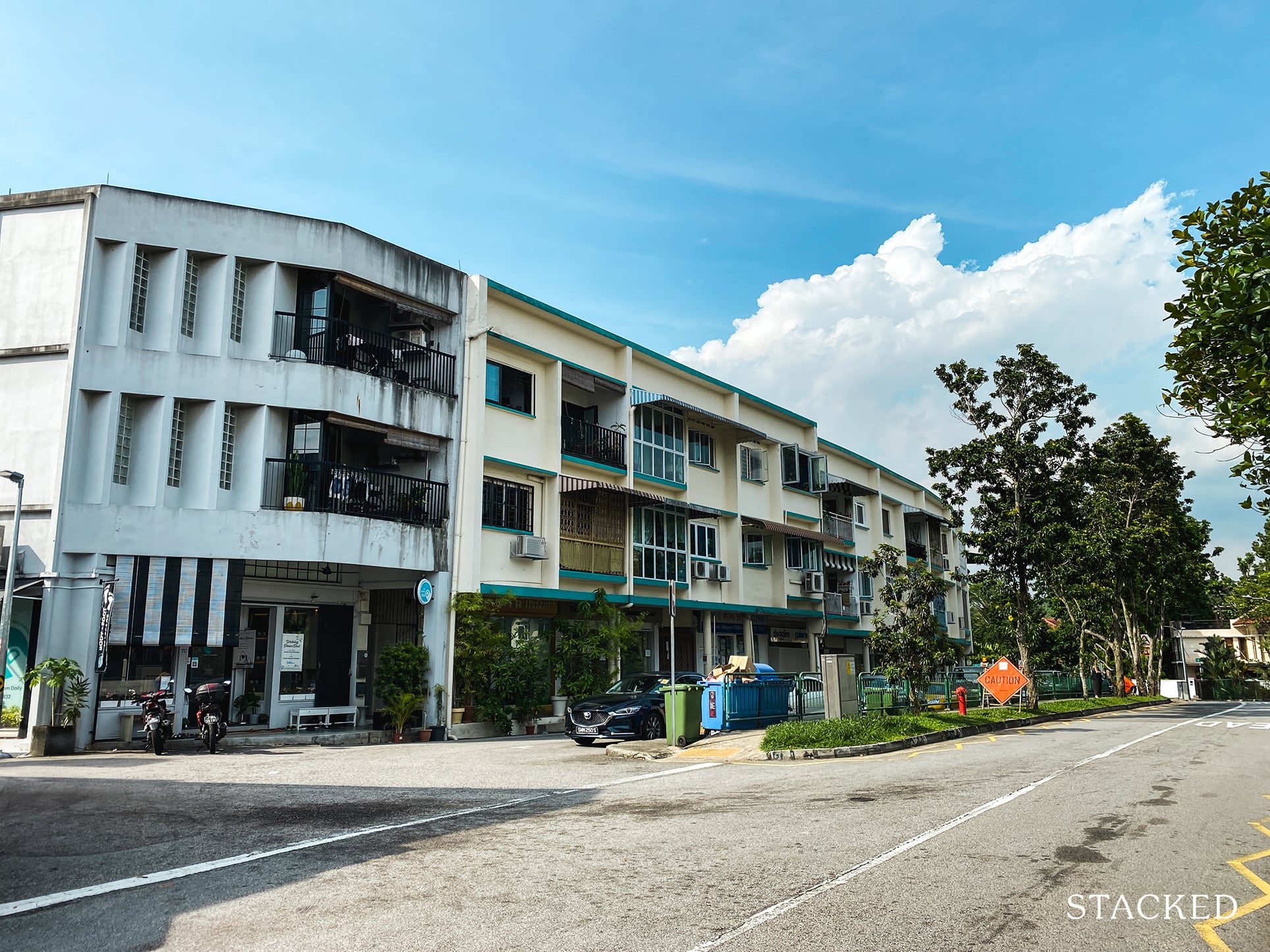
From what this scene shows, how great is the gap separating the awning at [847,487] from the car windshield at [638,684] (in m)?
23.9

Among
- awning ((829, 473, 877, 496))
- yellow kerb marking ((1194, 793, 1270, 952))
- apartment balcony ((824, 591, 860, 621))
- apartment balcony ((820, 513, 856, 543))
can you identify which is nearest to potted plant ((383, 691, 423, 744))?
→ yellow kerb marking ((1194, 793, 1270, 952))

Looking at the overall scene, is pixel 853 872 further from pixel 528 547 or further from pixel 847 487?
pixel 847 487

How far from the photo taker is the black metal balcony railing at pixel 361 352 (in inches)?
834

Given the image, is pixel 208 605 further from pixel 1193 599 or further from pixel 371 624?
pixel 1193 599

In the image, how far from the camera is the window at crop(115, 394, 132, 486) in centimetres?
1909

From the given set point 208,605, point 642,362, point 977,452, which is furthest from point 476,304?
point 977,452

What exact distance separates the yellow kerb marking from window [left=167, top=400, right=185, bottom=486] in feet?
62.6

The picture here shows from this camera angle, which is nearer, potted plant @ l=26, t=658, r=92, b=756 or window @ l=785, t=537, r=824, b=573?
potted plant @ l=26, t=658, r=92, b=756

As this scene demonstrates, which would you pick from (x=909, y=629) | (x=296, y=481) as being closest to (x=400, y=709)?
(x=296, y=481)

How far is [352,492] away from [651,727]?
28.4 ft

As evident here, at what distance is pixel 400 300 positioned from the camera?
22.9m

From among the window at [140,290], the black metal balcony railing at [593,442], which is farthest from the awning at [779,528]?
the window at [140,290]

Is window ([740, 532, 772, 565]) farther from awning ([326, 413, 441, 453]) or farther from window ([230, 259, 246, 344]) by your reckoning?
window ([230, 259, 246, 344])

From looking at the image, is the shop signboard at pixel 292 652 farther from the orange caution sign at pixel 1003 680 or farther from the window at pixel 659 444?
the orange caution sign at pixel 1003 680
